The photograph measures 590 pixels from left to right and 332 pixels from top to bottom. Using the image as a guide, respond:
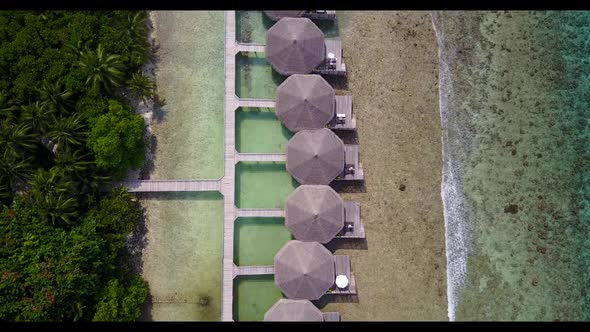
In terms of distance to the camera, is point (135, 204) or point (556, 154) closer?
point (135, 204)

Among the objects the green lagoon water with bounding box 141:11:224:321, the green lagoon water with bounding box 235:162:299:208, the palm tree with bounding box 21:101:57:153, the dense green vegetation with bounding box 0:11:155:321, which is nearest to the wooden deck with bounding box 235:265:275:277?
the green lagoon water with bounding box 141:11:224:321

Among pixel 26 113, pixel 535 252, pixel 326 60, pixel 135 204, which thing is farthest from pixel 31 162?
pixel 535 252

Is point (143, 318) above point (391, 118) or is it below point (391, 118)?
below

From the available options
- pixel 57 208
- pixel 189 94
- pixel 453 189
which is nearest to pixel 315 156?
pixel 189 94

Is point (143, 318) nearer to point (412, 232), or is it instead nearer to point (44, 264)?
point (44, 264)

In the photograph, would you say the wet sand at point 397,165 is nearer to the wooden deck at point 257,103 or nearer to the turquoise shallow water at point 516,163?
the turquoise shallow water at point 516,163
